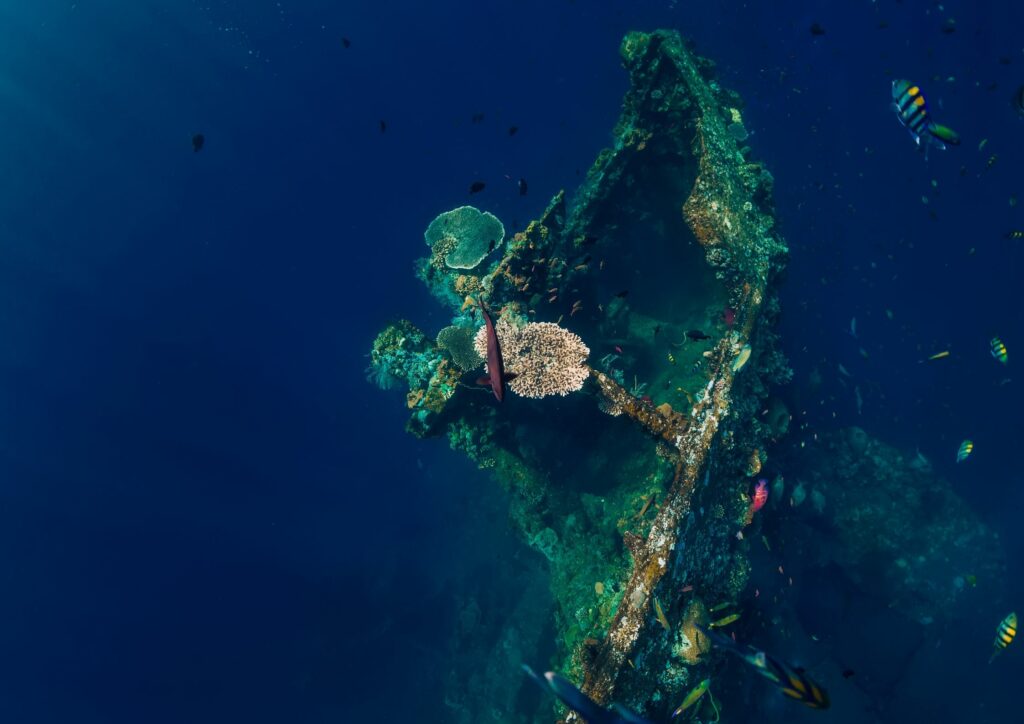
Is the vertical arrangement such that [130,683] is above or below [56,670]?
above

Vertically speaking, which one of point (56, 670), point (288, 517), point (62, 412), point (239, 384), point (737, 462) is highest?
point (737, 462)

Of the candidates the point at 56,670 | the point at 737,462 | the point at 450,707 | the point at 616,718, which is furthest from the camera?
the point at 56,670

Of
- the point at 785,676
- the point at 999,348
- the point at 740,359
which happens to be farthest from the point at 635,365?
the point at 785,676

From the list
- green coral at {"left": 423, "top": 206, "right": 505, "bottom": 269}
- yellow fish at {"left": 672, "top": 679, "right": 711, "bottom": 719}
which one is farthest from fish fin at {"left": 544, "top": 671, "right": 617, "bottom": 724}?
green coral at {"left": 423, "top": 206, "right": 505, "bottom": 269}

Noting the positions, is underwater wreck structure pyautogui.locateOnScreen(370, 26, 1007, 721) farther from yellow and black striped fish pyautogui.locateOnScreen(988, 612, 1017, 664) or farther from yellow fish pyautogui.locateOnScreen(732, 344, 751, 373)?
yellow and black striped fish pyautogui.locateOnScreen(988, 612, 1017, 664)

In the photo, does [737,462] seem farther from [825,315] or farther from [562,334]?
[825,315]

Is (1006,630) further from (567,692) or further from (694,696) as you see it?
(567,692)

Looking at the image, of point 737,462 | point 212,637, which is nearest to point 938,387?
point 737,462

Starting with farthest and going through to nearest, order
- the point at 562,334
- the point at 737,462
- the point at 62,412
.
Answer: the point at 62,412 → the point at 562,334 → the point at 737,462
